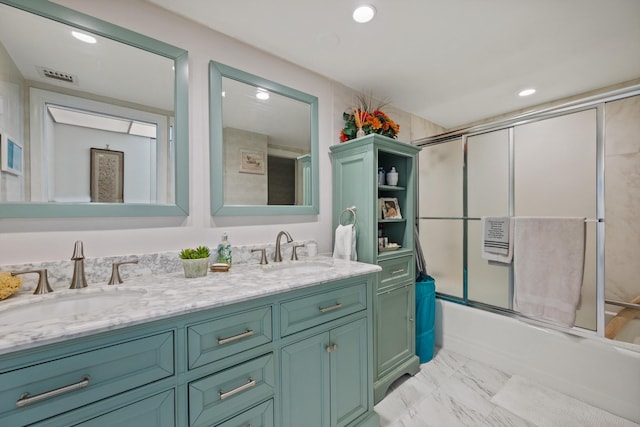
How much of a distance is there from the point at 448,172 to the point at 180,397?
10.2 ft

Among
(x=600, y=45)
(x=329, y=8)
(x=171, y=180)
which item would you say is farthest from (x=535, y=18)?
(x=171, y=180)


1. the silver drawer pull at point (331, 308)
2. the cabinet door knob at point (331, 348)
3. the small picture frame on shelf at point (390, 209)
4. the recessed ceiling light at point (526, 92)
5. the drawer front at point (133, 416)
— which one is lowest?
the cabinet door knob at point (331, 348)

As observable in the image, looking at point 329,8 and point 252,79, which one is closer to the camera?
point 329,8

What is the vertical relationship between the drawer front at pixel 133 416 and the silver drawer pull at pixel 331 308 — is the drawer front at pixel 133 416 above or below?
below

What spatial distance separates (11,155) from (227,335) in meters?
1.14

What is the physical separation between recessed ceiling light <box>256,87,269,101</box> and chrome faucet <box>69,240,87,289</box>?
1278mm

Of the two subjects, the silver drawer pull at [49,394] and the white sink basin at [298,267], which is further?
the white sink basin at [298,267]

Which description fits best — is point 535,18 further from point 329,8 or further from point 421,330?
point 421,330

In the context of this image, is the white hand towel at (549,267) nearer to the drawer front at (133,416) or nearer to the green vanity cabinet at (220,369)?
the green vanity cabinet at (220,369)

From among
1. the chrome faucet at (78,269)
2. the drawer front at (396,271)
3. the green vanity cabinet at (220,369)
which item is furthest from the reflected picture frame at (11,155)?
the drawer front at (396,271)

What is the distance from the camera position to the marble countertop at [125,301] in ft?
2.31

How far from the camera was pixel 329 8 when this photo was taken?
1.41 m

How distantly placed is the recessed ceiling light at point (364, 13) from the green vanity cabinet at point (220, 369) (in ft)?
4.62

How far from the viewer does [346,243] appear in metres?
1.83
